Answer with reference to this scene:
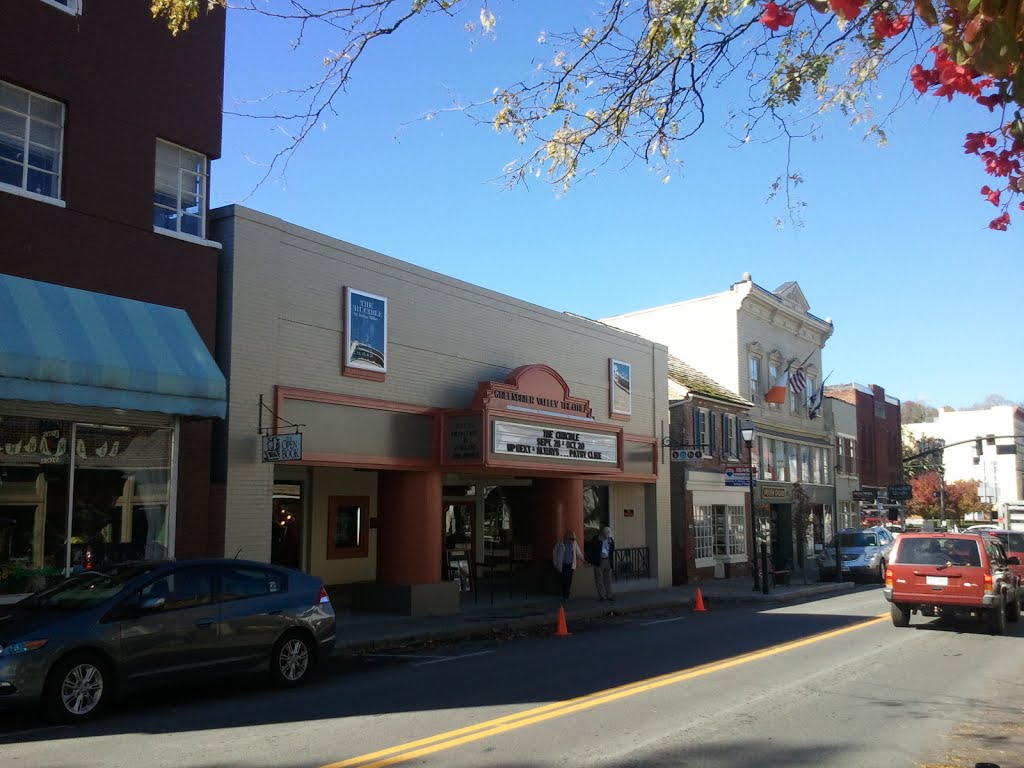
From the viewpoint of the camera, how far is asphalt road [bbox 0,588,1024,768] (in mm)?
7305

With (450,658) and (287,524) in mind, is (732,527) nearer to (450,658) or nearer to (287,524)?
(287,524)

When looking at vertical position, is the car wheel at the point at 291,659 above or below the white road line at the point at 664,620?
above

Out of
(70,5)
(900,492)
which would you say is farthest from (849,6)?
(900,492)

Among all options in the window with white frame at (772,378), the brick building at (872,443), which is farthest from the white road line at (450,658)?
the brick building at (872,443)

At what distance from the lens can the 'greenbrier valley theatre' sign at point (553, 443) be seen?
1838 centimetres

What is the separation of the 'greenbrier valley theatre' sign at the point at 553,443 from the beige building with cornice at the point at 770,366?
1225 centimetres

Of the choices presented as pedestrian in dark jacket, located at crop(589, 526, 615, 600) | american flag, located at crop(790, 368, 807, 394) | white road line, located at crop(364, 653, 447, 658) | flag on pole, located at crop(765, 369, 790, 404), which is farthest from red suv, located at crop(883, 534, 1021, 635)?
american flag, located at crop(790, 368, 807, 394)

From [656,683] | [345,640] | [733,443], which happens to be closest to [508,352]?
[345,640]

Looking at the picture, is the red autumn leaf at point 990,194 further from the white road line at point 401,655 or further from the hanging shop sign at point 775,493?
the hanging shop sign at point 775,493

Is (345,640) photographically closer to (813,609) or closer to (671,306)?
(813,609)

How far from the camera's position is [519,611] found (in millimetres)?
18750

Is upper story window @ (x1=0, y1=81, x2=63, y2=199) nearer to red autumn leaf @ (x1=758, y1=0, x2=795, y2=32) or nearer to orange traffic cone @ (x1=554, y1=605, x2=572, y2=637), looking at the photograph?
orange traffic cone @ (x1=554, y1=605, x2=572, y2=637)

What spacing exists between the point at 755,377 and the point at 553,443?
55.3 feet

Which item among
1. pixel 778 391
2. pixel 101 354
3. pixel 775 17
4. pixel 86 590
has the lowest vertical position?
pixel 86 590
